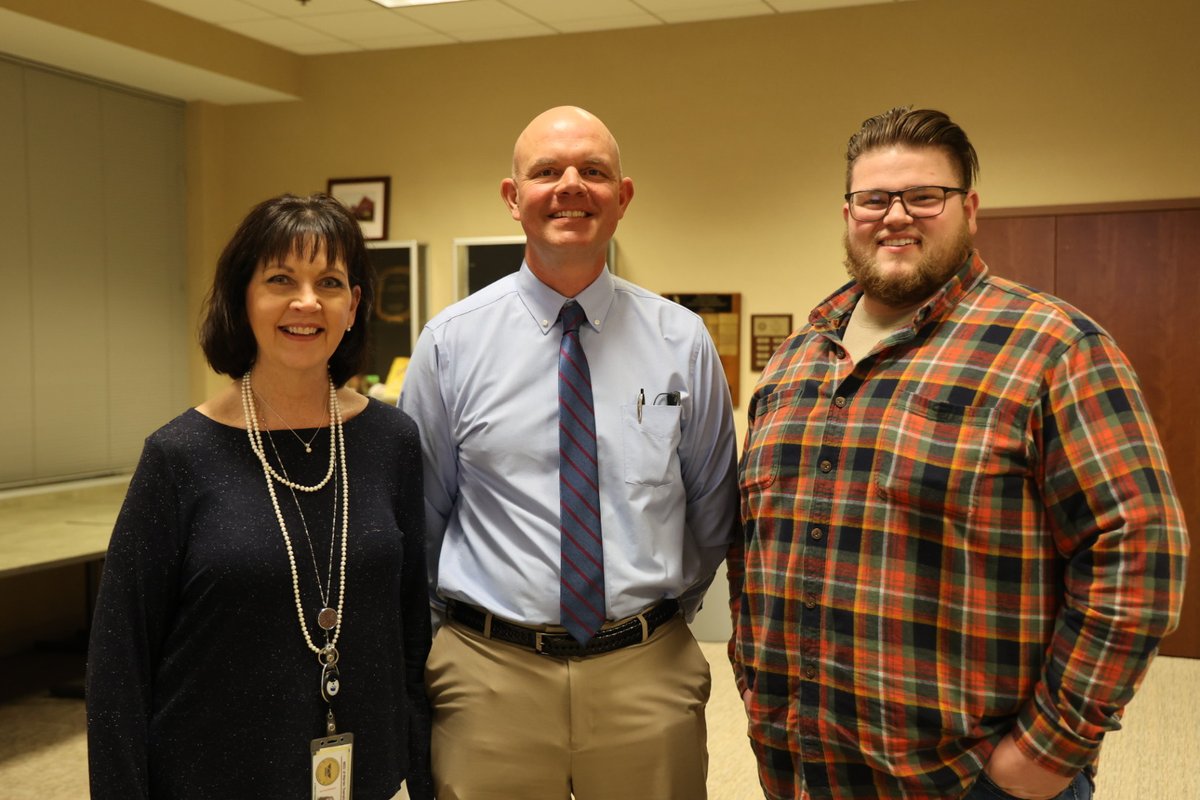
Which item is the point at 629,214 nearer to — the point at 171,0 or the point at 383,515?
the point at 171,0

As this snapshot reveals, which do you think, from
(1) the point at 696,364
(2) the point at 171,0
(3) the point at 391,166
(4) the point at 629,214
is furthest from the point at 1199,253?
(2) the point at 171,0

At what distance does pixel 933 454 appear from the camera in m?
1.54

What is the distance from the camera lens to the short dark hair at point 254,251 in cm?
162

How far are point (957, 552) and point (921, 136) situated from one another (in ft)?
2.09

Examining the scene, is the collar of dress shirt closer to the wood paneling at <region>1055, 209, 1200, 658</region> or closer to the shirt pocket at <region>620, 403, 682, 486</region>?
the shirt pocket at <region>620, 403, 682, 486</region>

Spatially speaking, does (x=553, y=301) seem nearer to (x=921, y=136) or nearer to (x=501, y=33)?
(x=921, y=136)

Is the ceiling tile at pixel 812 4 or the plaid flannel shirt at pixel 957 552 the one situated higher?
the ceiling tile at pixel 812 4

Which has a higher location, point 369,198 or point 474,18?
point 474,18

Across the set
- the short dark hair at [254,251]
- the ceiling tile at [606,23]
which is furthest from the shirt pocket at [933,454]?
the ceiling tile at [606,23]

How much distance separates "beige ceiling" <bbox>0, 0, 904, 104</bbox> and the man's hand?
13.6 ft

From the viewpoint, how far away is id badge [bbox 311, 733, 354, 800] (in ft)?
5.24

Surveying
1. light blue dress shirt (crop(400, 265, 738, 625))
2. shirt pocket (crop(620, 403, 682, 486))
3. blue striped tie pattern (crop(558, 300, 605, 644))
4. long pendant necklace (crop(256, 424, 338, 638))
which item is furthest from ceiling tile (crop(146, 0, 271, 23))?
long pendant necklace (crop(256, 424, 338, 638))

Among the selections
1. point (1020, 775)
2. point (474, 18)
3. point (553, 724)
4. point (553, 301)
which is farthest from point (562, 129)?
point (474, 18)

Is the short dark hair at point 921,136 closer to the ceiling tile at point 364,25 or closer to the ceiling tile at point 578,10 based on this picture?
the ceiling tile at point 578,10
